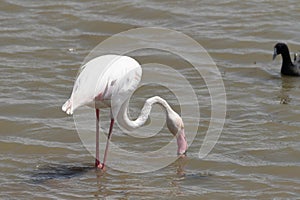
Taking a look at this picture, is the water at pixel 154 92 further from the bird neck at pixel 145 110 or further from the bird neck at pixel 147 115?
the bird neck at pixel 145 110

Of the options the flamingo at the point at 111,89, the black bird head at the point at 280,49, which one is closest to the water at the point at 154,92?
the black bird head at the point at 280,49

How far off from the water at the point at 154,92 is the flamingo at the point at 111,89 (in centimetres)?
45

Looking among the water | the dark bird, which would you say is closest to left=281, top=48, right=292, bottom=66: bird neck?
the dark bird

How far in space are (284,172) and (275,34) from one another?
486cm

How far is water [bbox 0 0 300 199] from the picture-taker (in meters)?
8.27

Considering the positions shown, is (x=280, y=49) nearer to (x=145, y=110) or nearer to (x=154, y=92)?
(x=154, y=92)

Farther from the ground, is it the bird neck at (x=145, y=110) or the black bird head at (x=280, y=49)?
the black bird head at (x=280, y=49)

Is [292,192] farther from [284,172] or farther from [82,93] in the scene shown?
[82,93]

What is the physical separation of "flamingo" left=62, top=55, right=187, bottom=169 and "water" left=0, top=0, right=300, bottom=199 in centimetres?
45

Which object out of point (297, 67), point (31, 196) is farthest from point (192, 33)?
point (31, 196)

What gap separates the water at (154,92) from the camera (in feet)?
27.1

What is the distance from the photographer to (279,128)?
9.71 m

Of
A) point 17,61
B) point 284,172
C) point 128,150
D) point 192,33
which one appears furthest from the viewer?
point 192,33

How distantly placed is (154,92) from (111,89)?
2.59 m
